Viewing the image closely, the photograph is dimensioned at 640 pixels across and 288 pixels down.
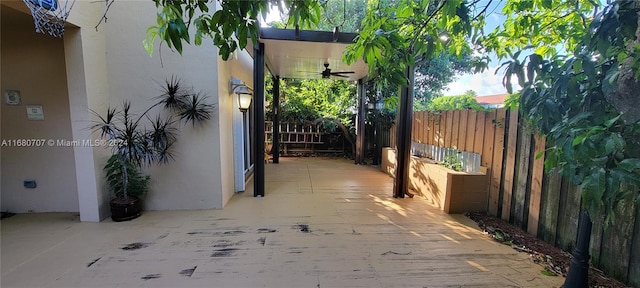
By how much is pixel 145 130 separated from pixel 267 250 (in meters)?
2.36

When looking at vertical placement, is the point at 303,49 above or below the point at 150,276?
above

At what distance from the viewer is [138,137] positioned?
124 inches

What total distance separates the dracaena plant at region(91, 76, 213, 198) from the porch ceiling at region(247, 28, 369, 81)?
141 cm

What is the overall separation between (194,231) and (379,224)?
7.00 feet

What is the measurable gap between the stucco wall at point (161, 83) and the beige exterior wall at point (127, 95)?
0.01 m

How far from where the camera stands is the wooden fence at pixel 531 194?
1.97m

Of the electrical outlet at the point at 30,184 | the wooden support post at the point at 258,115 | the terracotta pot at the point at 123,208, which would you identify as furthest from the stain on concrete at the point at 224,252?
the electrical outlet at the point at 30,184

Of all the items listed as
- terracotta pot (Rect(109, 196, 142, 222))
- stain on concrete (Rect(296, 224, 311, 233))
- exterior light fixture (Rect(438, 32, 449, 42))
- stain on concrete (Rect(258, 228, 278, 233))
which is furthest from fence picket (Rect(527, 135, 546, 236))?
terracotta pot (Rect(109, 196, 142, 222))

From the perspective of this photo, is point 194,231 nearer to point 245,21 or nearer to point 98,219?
point 98,219

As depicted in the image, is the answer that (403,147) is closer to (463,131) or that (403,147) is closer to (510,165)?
(463,131)

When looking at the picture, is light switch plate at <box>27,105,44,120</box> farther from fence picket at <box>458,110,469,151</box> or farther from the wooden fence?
fence picket at <box>458,110,469,151</box>

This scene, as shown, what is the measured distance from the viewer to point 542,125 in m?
1.78

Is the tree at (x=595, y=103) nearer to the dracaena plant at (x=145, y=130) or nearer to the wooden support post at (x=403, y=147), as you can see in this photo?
the wooden support post at (x=403, y=147)

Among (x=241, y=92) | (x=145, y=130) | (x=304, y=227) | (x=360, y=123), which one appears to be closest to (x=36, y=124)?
(x=145, y=130)
